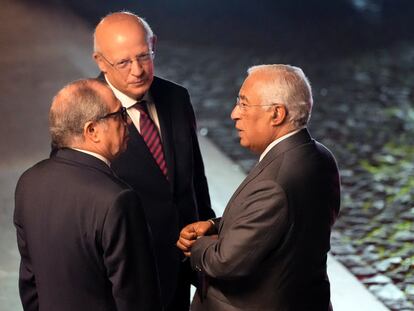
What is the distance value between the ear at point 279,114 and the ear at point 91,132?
60 centimetres

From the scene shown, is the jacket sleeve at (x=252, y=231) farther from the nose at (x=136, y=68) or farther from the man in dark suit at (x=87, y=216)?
the nose at (x=136, y=68)

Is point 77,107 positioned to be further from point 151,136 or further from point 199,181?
point 199,181

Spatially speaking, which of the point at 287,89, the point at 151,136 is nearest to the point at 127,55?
the point at 151,136

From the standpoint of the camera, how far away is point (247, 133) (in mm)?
3273

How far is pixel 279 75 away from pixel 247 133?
9.9 inches

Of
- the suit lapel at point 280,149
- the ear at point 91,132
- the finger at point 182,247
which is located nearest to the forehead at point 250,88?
the suit lapel at point 280,149

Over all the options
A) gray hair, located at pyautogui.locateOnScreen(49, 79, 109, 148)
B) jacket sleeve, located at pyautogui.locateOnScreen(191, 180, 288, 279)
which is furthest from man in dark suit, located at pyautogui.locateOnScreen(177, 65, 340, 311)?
gray hair, located at pyautogui.locateOnScreen(49, 79, 109, 148)

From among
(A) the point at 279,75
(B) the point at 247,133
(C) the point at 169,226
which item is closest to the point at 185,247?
(C) the point at 169,226

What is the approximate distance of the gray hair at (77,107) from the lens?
9.64ft

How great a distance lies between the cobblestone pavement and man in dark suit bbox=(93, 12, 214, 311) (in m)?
1.83

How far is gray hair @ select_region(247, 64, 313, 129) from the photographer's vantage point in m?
3.13

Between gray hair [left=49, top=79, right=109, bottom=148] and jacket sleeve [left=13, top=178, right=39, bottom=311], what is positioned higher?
gray hair [left=49, top=79, right=109, bottom=148]

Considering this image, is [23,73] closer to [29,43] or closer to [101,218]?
[29,43]

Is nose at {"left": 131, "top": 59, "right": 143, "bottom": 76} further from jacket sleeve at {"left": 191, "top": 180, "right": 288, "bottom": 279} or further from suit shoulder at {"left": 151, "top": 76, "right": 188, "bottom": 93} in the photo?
jacket sleeve at {"left": 191, "top": 180, "right": 288, "bottom": 279}
